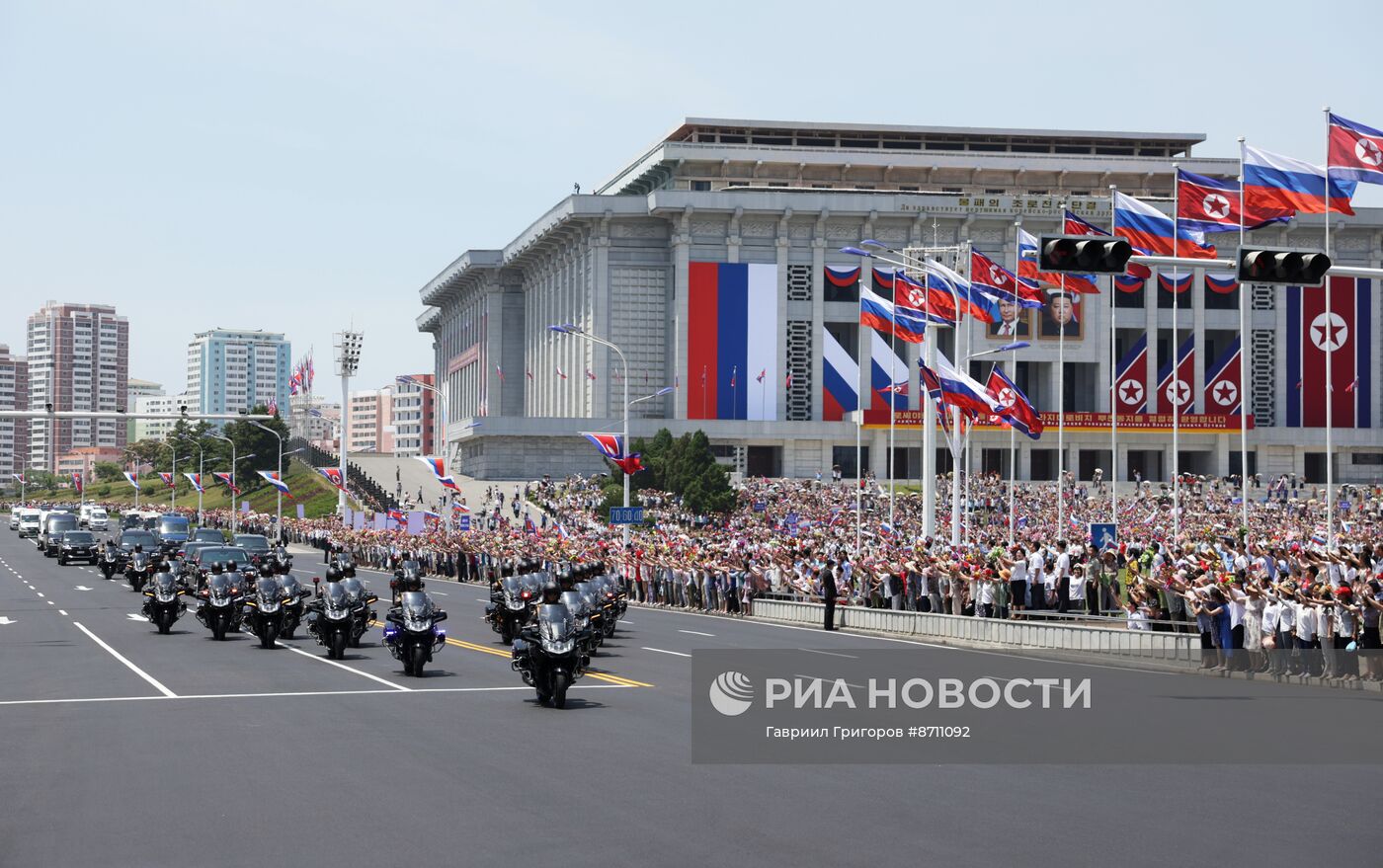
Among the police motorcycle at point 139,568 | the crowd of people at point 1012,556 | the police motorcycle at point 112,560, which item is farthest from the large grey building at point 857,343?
the police motorcycle at point 139,568

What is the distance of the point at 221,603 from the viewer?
3100cm

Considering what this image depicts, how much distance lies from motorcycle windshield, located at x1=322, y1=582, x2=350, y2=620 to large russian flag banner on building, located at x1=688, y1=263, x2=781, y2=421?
76.4m

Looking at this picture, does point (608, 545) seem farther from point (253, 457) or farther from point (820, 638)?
point (253, 457)

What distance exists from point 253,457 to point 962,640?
361ft

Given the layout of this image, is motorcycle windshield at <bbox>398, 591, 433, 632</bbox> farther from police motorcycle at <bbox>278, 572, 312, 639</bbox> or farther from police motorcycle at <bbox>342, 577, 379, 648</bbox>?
police motorcycle at <bbox>278, 572, 312, 639</bbox>

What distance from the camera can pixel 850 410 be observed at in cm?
10488

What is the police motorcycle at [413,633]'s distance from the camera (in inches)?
916

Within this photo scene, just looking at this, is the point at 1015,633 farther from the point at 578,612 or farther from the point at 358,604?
the point at 358,604

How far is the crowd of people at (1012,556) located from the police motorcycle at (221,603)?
6.54 metres

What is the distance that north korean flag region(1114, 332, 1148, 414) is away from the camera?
100188mm

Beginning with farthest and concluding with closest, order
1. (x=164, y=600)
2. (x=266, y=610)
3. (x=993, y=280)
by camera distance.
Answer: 1. (x=993, y=280)
2. (x=164, y=600)
3. (x=266, y=610)

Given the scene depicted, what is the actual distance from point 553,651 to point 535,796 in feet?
20.9

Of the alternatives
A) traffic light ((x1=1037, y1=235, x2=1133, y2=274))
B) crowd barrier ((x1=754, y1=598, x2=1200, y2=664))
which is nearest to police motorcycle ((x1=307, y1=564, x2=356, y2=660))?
crowd barrier ((x1=754, y1=598, x2=1200, y2=664))

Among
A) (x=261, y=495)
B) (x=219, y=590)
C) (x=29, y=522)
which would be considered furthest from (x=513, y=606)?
(x=261, y=495)
